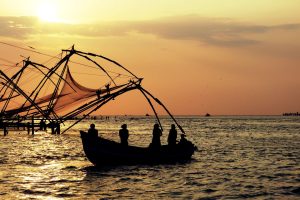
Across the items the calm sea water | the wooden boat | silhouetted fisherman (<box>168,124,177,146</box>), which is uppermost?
silhouetted fisherman (<box>168,124,177,146</box>)

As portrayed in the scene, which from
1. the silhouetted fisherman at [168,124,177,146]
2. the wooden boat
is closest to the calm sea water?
the wooden boat

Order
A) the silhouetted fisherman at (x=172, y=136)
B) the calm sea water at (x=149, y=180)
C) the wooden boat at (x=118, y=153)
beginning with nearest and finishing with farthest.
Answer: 1. the calm sea water at (x=149, y=180)
2. the wooden boat at (x=118, y=153)
3. the silhouetted fisherman at (x=172, y=136)

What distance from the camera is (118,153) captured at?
2398 centimetres

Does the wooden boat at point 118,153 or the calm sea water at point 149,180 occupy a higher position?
the wooden boat at point 118,153

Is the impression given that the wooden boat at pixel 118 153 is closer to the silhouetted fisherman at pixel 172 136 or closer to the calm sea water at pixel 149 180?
the silhouetted fisherman at pixel 172 136

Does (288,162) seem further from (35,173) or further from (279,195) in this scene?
(35,173)

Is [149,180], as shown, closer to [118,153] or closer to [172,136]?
[118,153]

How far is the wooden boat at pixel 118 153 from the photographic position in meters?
23.4

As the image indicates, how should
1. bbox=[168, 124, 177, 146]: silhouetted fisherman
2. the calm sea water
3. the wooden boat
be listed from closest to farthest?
the calm sea water → the wooden boat → bbox=[168, 124, 177, 146]: silhouetted fisherman

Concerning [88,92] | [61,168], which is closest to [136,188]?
[61,168]

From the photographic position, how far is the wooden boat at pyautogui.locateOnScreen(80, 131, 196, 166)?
76.7 ft

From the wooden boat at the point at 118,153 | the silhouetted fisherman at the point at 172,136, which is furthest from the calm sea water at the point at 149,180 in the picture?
the silhouetted fisherman at the point at 172,136

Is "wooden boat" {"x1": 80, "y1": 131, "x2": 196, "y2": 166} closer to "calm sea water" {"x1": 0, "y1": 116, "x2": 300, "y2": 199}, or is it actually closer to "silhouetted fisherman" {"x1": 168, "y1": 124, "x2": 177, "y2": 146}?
"silhouetted fisherman" {"x1": 168, "y1": 124, "x2": 177, "y2": 146}

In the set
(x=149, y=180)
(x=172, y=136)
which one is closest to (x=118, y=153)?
(x=172, y=136)
